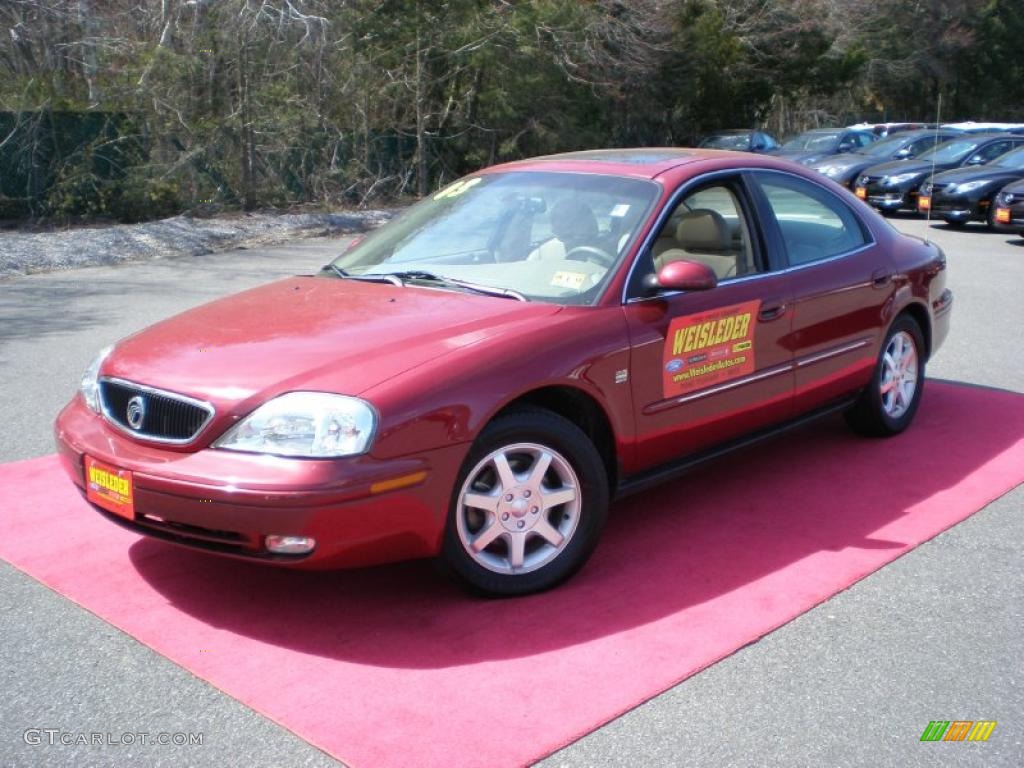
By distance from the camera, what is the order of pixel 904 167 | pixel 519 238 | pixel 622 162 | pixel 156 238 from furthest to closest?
pixel 904 167, pixel 156 238, pixel 622 162, pixel 519 238

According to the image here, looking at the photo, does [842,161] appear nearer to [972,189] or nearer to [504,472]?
[972,189]

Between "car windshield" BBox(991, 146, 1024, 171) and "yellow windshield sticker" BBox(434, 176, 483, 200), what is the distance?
15.0 metres

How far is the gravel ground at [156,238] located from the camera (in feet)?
47.2

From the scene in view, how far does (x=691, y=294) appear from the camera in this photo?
4812 mm

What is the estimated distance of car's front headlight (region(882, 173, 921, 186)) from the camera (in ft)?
65.4

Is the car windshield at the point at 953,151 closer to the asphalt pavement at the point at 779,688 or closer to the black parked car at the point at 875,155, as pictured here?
the black parked car at the point at 875,155

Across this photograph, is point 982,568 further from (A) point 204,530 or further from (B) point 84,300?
(B) point 84,300

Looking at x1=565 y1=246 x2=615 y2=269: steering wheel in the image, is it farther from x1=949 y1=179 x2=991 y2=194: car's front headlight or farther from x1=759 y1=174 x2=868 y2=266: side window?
x1=949 y1=179 x2=991 y2=194: car's front headlight

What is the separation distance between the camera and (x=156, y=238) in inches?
635

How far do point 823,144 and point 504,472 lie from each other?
21.7m

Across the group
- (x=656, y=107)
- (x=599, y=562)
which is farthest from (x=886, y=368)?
(x=656, y=107)

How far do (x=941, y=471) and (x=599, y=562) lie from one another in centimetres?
216

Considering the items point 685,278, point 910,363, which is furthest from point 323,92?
point 685,278

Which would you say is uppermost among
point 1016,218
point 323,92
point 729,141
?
point 323,92
